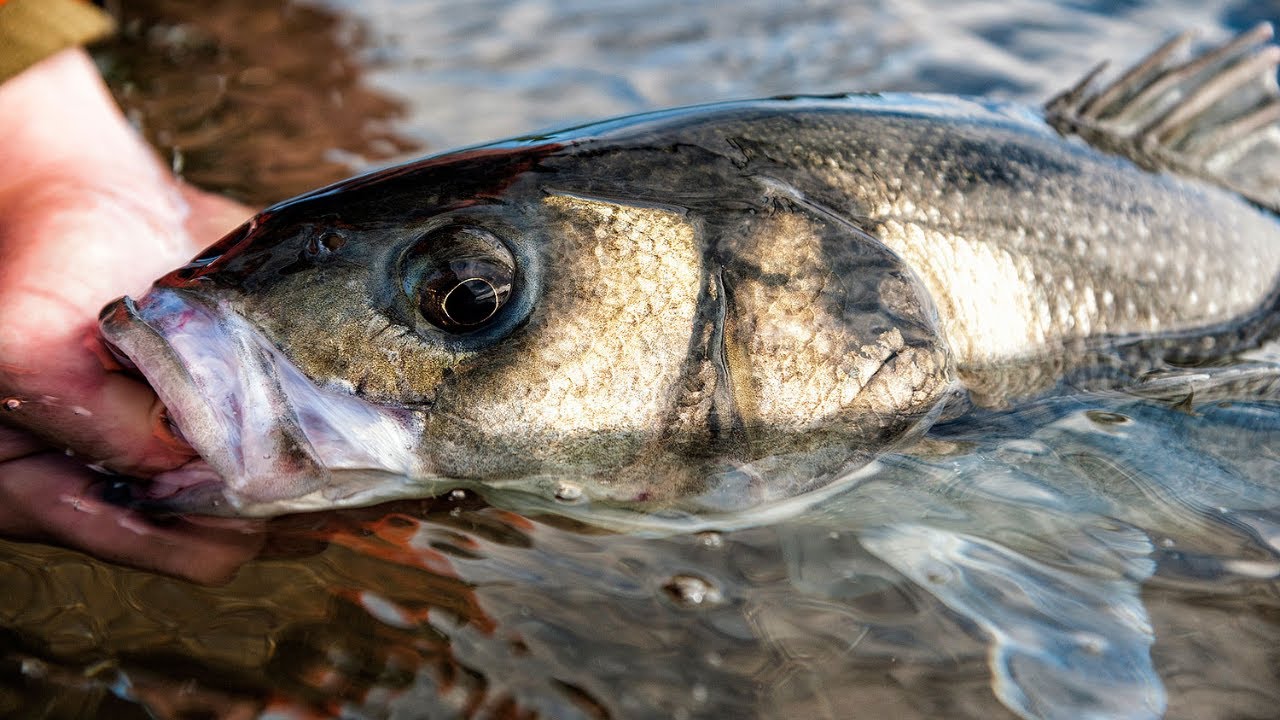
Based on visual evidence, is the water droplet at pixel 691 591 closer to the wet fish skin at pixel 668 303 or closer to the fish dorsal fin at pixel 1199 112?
the wet fish skin at pixel 668 303

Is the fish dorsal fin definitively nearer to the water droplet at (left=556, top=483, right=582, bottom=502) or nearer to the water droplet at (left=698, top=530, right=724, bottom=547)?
the water droplet at (left=698, top=530, right=724, bottom=547)

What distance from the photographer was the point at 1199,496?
233cm

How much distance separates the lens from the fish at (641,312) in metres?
1.82

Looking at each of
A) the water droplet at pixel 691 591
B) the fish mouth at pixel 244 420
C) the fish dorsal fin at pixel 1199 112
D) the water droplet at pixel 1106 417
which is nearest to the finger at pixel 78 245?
the fish mouth at pixel 244 420

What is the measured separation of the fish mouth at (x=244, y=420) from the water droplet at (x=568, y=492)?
0.89 feet

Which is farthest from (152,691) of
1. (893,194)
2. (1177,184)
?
(1177,184)

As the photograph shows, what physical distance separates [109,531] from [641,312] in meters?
1.05

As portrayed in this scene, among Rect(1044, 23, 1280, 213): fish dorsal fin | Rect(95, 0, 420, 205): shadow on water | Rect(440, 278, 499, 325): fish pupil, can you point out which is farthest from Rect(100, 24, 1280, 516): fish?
Rect(95, 0, 420, 205): shadow on water

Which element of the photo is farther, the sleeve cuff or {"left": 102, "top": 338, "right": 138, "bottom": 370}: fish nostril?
the sleeve cuff

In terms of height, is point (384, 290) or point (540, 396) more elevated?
point (384, 290)

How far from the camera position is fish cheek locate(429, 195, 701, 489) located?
1913 mm

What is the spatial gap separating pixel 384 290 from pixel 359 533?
493 millimetres

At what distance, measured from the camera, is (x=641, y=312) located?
6.47ft

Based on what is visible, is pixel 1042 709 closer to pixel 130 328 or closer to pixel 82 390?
pixel 130 328
